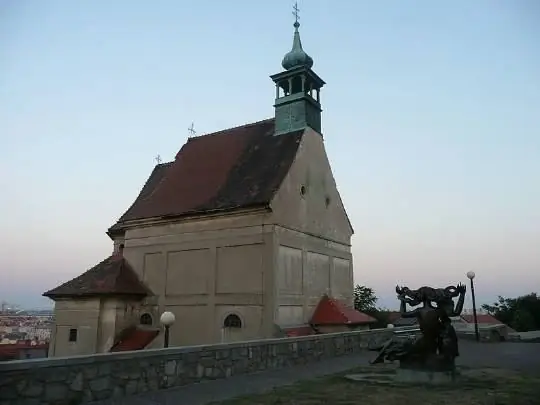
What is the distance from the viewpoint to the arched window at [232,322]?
69.8 ft

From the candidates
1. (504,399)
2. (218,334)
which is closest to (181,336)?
(218,334)

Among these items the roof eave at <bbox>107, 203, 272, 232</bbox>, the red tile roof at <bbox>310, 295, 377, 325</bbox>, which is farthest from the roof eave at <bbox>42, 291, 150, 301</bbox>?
the red tile roof at <bbox>310, 295, 377, 325</bbox>

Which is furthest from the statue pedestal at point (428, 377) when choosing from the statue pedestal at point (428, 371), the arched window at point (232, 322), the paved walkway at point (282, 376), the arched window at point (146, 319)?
the arched window at point (146, 319)

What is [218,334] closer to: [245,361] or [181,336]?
[181,336]

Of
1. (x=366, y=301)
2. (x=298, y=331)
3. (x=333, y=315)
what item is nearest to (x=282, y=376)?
(x=298, y=331)

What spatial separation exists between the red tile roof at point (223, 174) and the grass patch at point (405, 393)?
41.1ft

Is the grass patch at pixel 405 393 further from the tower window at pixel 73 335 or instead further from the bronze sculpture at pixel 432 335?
the tower window at pixel 73 335

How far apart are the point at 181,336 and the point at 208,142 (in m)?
12.1

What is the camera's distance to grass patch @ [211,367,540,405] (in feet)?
25.3

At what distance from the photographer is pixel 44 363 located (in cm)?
708

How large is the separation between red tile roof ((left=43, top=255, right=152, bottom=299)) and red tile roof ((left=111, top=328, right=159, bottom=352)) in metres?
1.89

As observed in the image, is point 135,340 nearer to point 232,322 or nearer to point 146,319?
point 146,319

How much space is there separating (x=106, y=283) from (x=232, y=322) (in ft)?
23.6

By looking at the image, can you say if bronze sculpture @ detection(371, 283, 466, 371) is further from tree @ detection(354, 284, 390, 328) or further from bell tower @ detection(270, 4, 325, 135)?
tree @ detection(354, 284, 390, 328)
